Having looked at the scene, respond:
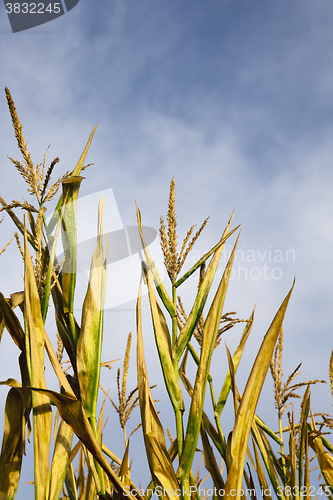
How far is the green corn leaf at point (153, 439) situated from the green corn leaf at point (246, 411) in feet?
0.53

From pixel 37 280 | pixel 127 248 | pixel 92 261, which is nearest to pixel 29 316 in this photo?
pixel 37 280

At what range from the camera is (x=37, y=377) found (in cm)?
97

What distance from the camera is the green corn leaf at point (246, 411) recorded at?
39.4 inches

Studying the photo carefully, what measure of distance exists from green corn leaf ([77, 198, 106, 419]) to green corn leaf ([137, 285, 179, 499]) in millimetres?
152

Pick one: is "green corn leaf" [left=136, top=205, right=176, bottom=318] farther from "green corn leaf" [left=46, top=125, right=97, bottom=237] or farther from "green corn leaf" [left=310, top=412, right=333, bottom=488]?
"green corn leaf" [left=310, top=412, right=333, bottom=488]

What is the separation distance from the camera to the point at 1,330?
1188 mm

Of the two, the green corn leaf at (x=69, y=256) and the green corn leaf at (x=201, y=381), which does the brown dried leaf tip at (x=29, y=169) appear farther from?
the green corn leaf at (x=201, y=381)

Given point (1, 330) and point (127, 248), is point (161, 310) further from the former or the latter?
point (1, 330)

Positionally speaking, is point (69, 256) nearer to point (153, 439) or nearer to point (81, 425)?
point (81, 425)

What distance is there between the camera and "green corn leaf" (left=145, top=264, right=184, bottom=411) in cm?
107

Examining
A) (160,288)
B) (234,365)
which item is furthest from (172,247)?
(234,365)

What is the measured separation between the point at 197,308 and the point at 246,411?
326 millimetres

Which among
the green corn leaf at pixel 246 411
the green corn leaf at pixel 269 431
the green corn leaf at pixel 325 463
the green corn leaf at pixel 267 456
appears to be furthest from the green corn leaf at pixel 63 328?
the green corn leaf at pixel 325 463

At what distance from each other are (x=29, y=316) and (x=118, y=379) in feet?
3.50
